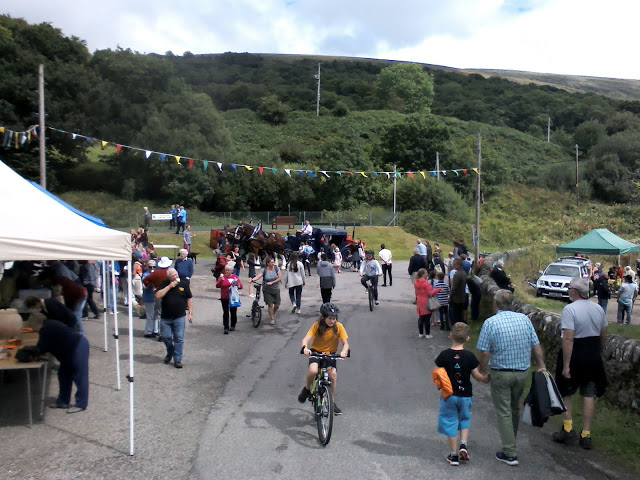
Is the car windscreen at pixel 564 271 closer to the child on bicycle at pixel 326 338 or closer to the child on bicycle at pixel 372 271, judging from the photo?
the child on bicycle at pixel 372 271

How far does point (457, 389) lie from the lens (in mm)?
6074

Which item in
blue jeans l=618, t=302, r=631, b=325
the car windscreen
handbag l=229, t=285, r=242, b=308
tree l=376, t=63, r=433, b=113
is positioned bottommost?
blue jeans l=618, t=302, r=631, b=325

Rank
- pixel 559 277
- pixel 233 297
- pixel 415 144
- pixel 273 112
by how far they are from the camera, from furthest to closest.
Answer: pixel 273 112
pixel 415 144
pixel 559 277
pixel 233 297

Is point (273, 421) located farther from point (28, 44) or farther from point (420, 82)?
point (420, 82)

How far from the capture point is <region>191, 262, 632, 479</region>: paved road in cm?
607

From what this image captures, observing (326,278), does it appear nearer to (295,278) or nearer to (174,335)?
(295,278)

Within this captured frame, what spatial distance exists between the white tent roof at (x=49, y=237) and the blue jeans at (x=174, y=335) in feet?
8.61

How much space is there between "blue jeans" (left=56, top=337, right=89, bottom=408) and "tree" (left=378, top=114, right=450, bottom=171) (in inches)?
2252

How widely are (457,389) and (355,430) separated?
1687 millimetres

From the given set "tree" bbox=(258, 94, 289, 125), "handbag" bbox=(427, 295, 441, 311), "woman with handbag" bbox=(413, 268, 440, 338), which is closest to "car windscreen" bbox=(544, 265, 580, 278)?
"woman with handbag" bbox=(413, 268, 440, 338)

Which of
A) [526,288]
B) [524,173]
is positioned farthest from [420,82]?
[526,288]

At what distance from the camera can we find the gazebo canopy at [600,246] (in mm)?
27875

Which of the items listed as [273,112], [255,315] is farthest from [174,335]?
[273,112]

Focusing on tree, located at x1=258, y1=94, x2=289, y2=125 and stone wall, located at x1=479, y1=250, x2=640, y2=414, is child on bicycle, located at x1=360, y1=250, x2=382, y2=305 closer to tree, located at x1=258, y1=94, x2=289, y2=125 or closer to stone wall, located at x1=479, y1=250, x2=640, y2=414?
stone wall, located at x1=479, y1=250, x2=640, y2=414
